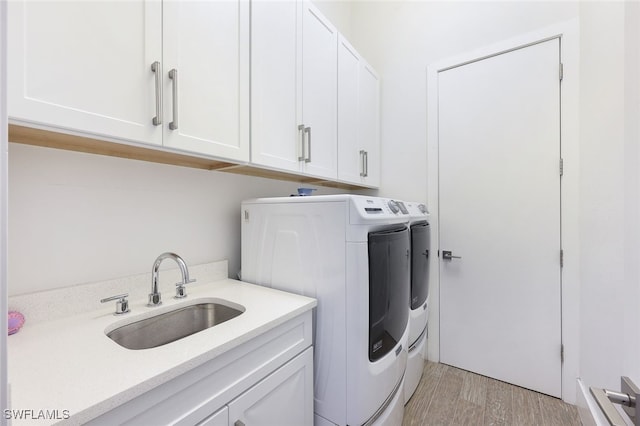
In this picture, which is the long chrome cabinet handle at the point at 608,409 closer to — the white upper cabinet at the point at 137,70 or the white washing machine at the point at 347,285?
the white washing machine at the point at 347,285

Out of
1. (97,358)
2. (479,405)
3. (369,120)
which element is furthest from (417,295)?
(97,358)

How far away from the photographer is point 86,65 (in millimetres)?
807

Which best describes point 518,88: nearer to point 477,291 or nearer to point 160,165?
point 477,291

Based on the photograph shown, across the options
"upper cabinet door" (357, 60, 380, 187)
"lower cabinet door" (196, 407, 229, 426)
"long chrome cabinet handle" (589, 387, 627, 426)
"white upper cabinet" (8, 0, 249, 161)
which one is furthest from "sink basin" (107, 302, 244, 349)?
"upper cabinet door" (357, 60, 380, 187)

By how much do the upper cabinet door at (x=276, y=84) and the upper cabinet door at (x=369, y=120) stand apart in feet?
2.66

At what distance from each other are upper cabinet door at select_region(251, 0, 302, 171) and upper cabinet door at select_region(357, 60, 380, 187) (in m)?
0.81

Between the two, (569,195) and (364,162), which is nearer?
(569,195)

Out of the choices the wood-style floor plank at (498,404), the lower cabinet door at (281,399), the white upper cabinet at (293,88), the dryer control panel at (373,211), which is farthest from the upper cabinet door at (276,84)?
the wood-style floor plank at (498,404)

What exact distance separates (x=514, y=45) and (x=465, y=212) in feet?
4.16

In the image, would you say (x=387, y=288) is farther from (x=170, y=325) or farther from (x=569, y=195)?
(x=569, y=195)

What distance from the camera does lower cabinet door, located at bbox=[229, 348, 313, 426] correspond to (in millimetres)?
884

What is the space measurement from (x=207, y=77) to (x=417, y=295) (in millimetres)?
1723

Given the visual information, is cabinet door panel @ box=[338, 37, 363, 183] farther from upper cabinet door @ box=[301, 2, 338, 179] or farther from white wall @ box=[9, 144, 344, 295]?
white wall @ box=[9, 144, 344, 295]

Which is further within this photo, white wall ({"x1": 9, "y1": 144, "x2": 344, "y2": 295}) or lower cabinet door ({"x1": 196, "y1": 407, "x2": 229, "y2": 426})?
white wall ({"x1": 9, "y1": 144, "x2": 344, "y2": 295})
